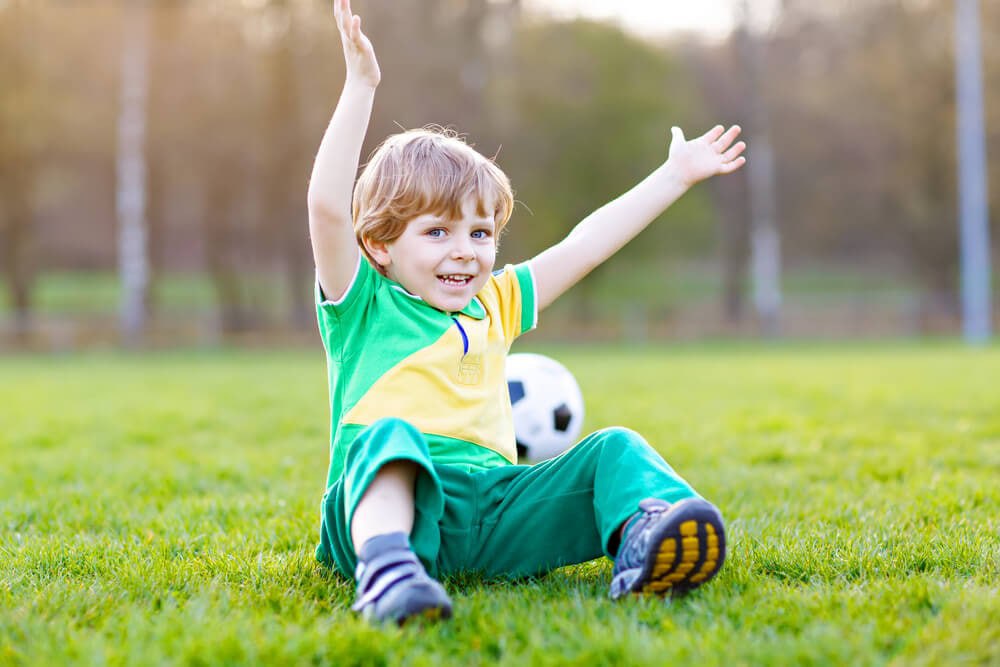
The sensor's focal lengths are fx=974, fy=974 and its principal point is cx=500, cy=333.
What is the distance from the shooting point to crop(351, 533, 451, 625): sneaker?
6.57 ft

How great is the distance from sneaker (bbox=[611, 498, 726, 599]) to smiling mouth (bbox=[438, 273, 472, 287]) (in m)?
0.73

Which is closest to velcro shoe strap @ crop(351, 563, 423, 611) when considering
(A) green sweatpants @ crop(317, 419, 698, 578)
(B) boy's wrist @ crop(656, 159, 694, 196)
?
(A) green sweatpants @ crop(317, 419, 698, 578)

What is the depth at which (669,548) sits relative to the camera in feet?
6.93

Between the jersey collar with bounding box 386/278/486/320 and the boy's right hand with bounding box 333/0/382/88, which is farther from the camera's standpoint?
the jersey collar with bounding box 386/278/486/320

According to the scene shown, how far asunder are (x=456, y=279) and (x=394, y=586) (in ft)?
2.74

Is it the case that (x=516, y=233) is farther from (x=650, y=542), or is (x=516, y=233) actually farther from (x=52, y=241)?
(x=650, y=542)

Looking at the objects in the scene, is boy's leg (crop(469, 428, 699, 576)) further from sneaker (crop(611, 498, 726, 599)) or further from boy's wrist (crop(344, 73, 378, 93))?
boy's wrist (crop(344, 73, 378, 93))

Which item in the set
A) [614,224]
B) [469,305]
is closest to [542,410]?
[614,224]

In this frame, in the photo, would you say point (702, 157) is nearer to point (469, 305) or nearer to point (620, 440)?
→ point (469, 305)

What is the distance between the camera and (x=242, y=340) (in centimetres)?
2081

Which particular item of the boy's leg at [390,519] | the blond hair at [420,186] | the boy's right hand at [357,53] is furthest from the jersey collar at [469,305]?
the boy's right hand at [357,53]

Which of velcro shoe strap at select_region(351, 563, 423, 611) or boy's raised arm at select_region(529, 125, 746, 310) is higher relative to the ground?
boy's raised arm at select_region(529, 125, 746, 310)

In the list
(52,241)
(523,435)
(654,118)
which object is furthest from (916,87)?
(523,435)

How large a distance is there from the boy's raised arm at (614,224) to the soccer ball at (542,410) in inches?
61.7
